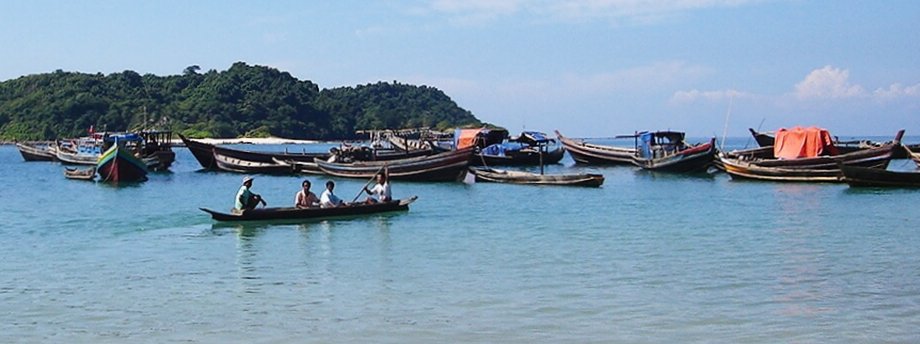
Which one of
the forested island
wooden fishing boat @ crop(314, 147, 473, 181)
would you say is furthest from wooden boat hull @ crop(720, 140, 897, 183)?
the forested island

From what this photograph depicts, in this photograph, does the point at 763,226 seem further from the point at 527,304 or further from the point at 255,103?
the point at 255,103

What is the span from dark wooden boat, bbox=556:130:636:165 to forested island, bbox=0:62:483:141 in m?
67.1

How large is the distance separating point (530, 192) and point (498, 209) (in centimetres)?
537

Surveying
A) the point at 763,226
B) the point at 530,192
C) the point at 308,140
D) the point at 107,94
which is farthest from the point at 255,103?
the point at 763,226

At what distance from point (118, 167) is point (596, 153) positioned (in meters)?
23.9

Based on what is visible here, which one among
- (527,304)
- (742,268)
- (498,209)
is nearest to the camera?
(527,304)

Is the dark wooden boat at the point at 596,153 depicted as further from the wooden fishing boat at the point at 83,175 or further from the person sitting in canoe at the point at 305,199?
the person sitting in canoe at the point at 305,199

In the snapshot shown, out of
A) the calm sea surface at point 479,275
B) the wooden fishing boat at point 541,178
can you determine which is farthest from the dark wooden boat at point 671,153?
the calm sea surface at point 479,275

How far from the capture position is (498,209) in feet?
79.2

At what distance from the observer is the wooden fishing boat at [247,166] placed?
136ft

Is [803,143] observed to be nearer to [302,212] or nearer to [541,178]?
[541,178]

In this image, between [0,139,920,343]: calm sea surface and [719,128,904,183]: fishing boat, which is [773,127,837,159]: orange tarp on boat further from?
[0,139,920,343]: calm sea surface

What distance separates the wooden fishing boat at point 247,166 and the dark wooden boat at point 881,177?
2247 centimetres

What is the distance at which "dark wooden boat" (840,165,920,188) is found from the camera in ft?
89.4
